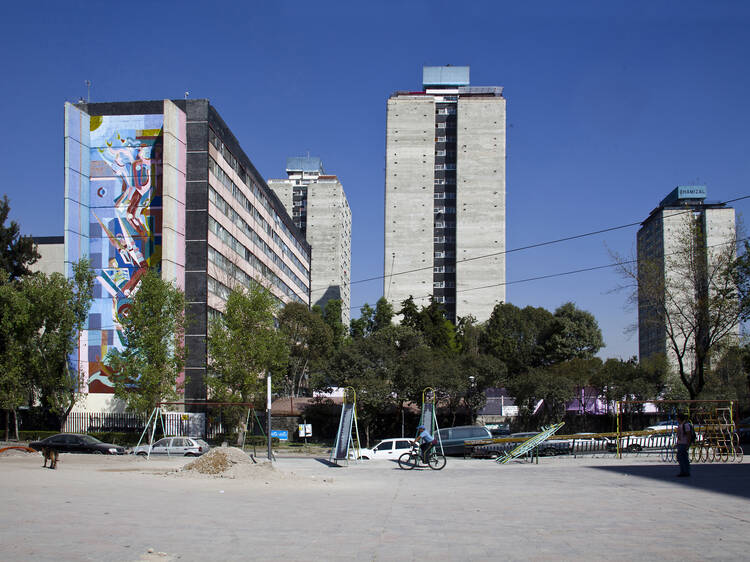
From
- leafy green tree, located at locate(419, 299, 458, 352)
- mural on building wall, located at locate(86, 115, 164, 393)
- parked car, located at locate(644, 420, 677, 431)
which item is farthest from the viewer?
leafy green tree, located at locate(419, 299, 458, 352)

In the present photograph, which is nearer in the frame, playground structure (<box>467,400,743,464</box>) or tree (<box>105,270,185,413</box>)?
playground structure (<box>467,400,743,464</box>)

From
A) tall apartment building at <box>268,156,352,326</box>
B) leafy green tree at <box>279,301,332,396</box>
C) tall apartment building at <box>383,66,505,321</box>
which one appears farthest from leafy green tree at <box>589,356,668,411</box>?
tall apartment building at <box>268,156,352,326</box>

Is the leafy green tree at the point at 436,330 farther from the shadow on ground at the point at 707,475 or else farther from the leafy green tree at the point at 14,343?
the shadow on ground at the point at 707,475

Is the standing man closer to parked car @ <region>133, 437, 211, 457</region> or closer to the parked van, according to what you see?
the parked van

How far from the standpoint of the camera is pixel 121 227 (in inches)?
1989

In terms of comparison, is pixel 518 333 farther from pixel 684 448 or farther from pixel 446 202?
pixel 684 448

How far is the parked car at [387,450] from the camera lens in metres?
33.5

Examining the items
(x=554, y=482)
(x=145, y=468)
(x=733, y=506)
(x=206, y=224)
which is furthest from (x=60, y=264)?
(x=733, y=506)

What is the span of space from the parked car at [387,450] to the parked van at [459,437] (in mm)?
2149

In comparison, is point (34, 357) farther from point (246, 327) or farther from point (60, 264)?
point (60, 264)

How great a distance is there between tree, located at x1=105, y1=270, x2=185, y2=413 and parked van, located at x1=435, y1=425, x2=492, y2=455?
16.8 metres

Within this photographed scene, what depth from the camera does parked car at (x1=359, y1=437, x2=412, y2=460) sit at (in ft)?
110

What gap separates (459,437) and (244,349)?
15.1 meters

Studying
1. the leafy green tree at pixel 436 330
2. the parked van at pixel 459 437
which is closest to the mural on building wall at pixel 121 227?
the parked van at pixel 459 437
